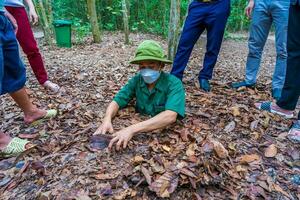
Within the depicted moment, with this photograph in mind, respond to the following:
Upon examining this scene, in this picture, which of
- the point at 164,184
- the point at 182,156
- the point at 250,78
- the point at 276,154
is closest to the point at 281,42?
the point at 250,78

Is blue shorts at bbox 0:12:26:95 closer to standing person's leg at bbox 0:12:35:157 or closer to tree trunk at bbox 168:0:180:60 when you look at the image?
standing person's leg at bbox 0:12:35:157

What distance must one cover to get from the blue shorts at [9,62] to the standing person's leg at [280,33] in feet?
9.53

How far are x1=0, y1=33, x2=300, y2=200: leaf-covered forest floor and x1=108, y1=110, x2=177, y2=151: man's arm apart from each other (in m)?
0.08

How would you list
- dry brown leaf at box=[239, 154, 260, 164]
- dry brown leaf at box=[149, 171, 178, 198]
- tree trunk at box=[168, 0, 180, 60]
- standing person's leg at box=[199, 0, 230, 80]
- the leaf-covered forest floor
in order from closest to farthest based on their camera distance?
dry brown leaf at box=[149, 171, 178, 198] < the leaf-covered forest floor < dry brown leaf at box=[239, 154, 260, 164] < standing person's leg at box=[199, 0, 230, 80] < tree trunk at box=[168, 0, 180, 60]

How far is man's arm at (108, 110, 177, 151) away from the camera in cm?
239

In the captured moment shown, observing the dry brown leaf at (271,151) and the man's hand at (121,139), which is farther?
the dry brown leaf at (271,151)

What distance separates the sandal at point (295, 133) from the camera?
9.50ft

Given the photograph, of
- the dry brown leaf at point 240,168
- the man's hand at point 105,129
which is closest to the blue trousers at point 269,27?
the dry brown leaf at point 240,168

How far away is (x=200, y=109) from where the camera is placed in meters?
3.44

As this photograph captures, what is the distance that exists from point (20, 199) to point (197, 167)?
4.04 ft

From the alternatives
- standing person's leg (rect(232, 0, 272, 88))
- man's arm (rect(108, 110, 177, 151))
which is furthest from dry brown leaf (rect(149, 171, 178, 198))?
standing person's leg (rect(232, 0, 272, 88))

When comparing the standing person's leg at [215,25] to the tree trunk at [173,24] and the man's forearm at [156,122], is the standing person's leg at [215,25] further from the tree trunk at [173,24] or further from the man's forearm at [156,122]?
the man's forearm at [156,122]

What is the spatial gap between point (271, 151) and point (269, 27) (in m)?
1.86

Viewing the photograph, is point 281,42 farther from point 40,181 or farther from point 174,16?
point 40,181
